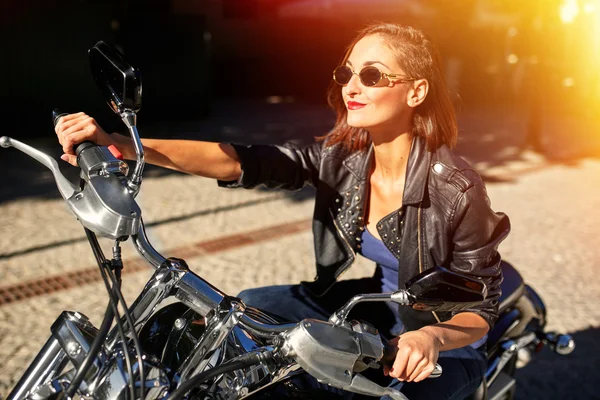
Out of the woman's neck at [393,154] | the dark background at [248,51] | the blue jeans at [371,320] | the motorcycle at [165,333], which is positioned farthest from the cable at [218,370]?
the dark background at [248,51]

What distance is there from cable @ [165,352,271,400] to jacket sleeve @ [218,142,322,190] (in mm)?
1053

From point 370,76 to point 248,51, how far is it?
12.9 m

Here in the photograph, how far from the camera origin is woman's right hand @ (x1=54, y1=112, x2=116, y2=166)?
61.3 inches

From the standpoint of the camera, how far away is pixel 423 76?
7.09ft

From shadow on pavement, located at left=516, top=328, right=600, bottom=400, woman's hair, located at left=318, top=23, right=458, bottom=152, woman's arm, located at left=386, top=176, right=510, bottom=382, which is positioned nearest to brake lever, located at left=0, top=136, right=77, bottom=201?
woman's arm, located at left=386, top=176, right=510, bottom=382

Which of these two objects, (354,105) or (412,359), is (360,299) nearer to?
(412,359)

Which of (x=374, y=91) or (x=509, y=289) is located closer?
(x=374, y=91)

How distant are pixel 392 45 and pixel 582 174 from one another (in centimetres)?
702

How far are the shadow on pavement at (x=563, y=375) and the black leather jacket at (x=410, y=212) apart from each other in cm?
163

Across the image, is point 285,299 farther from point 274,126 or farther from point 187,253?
point 274,126

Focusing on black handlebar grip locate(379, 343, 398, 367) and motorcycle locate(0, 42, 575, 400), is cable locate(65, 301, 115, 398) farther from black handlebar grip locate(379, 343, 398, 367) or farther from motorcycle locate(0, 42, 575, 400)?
black handlebar grip locate(379, 343, 398, 367)

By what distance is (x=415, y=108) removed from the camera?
7.44ft

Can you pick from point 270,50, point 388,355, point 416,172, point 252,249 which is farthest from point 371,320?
point 270,50

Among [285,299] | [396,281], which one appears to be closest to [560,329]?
[396,281]
